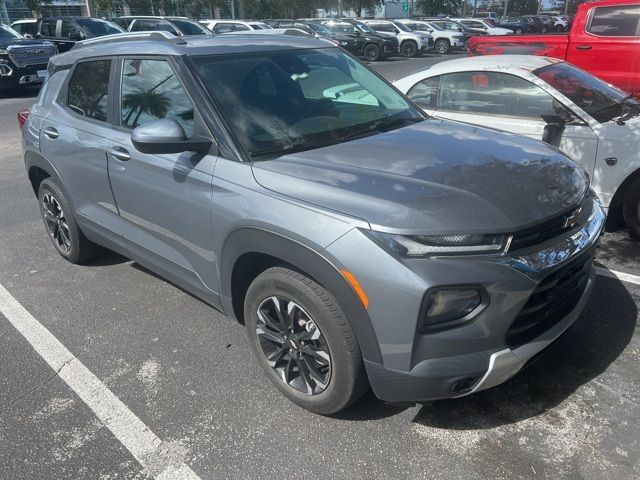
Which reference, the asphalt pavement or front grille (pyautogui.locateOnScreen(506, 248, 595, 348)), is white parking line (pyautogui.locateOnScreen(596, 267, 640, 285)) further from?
front grille (pyautogui.locateOnScreen(506, 248, 595, 348))

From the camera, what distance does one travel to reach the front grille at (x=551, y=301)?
7.53 feet

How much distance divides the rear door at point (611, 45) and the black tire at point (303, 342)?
6606 mm

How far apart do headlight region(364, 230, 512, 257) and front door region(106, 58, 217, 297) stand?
111cm

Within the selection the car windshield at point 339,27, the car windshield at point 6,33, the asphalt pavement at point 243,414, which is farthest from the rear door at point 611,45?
the car windshield at point 339,27

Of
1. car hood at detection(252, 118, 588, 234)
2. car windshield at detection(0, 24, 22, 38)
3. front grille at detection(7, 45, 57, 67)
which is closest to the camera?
car hood at detection(252, 118, 588, 234)

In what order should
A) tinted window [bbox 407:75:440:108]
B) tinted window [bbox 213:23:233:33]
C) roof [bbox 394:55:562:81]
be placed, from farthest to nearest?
tinted window [bbox 213:23:233:33]
tinted window [bbox 407:75:440:108]
roof [bbox 394:55:562:81]

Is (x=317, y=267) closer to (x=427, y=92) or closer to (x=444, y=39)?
(x=427, y=92)

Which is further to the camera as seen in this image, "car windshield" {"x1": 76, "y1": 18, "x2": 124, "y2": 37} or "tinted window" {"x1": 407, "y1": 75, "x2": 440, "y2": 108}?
"car windshield" {"x1": 76, "y1": 18, "x2": 124, "y2": 37}

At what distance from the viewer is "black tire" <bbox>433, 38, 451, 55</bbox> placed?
28542 millimetres

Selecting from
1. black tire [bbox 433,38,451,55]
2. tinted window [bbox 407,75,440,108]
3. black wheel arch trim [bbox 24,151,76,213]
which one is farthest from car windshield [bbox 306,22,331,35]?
black wheel arch trim [bbox 24,151,76,213]

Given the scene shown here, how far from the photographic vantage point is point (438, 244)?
2.20 metres

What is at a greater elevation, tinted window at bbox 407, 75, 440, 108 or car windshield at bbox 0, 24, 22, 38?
car windshield at bbox 0, 24, 22, 38

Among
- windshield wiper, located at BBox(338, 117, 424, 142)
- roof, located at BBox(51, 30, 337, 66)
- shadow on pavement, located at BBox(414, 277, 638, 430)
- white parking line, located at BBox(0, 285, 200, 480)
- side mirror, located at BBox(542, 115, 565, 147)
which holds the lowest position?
white parking line, located at BBox(0, 285, 200, 480)

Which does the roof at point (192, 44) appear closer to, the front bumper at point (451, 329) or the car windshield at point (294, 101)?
the car windshield at point (294, 101)
